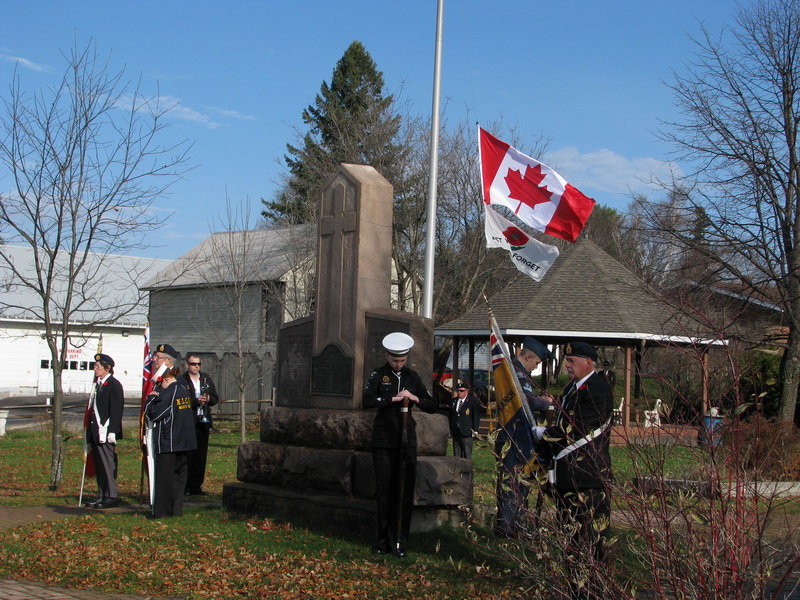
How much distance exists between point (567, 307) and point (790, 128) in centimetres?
839

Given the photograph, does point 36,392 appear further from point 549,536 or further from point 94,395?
point 549,536

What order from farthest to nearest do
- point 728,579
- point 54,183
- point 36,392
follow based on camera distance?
point 36,392, point 54,183, point 728,579

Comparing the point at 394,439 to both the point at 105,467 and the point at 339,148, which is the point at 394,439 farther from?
the point at 339,148

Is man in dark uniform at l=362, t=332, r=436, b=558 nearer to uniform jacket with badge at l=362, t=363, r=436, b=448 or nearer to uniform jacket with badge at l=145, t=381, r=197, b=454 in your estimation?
uniform jacket with badge at l=362, t=363, r=436, b=448

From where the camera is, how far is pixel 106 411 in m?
11.1

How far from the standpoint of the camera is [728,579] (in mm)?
4383

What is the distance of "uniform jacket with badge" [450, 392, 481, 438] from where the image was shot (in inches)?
603

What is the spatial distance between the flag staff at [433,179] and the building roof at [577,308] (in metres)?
9.25

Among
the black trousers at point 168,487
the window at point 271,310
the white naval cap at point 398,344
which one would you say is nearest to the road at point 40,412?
the window at point 271,310

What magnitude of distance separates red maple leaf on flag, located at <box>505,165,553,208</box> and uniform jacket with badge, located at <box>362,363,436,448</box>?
4303 mm

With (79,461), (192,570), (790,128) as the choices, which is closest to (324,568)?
(192,570)

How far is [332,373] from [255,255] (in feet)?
77.5

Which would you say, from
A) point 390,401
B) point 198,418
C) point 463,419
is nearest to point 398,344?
point 390,401

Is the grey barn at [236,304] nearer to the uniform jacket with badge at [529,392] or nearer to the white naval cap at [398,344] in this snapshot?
the uniform jacket with badge at [529,392]
